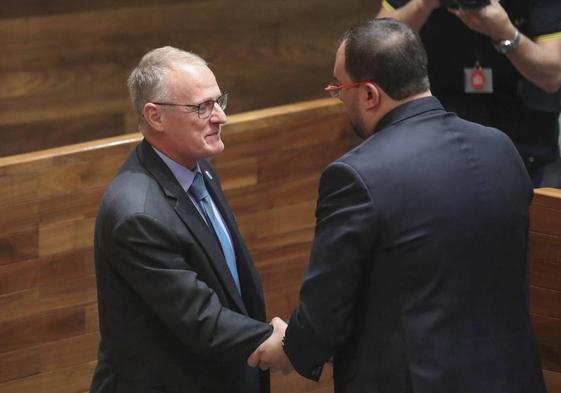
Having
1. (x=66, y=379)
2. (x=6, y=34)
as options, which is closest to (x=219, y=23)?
(x=6, y=34)

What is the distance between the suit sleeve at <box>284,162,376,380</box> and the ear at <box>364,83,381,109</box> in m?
0.09

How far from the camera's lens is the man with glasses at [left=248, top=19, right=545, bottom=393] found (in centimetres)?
127

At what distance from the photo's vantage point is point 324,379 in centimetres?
218

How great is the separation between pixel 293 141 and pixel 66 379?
59 centimetres

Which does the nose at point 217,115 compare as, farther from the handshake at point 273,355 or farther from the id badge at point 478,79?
the id badge at point 478,79

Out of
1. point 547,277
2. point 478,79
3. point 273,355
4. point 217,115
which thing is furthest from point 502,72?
point 273,355

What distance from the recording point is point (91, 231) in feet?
6.26

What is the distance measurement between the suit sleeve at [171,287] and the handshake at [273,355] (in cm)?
3

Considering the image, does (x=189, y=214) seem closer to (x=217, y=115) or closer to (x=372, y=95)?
(x=217, y=115)

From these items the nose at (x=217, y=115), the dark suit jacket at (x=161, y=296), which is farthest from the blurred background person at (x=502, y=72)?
the dark suit jacket at (x=161, y=296)

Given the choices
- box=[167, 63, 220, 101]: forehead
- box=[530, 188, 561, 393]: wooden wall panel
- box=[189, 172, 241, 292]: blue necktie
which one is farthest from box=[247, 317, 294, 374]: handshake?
box=[530, 188, 561, 393]: wooden wall panel

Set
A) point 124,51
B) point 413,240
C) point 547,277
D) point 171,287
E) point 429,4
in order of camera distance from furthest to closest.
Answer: point 124,51, point 429,4, point 547,277, point 171,287, point 413,240

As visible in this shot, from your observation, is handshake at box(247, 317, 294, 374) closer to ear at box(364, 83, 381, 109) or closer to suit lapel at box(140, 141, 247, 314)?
suit lapel at box(140, 141, 247, 314)

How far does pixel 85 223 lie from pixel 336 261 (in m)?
0.73
